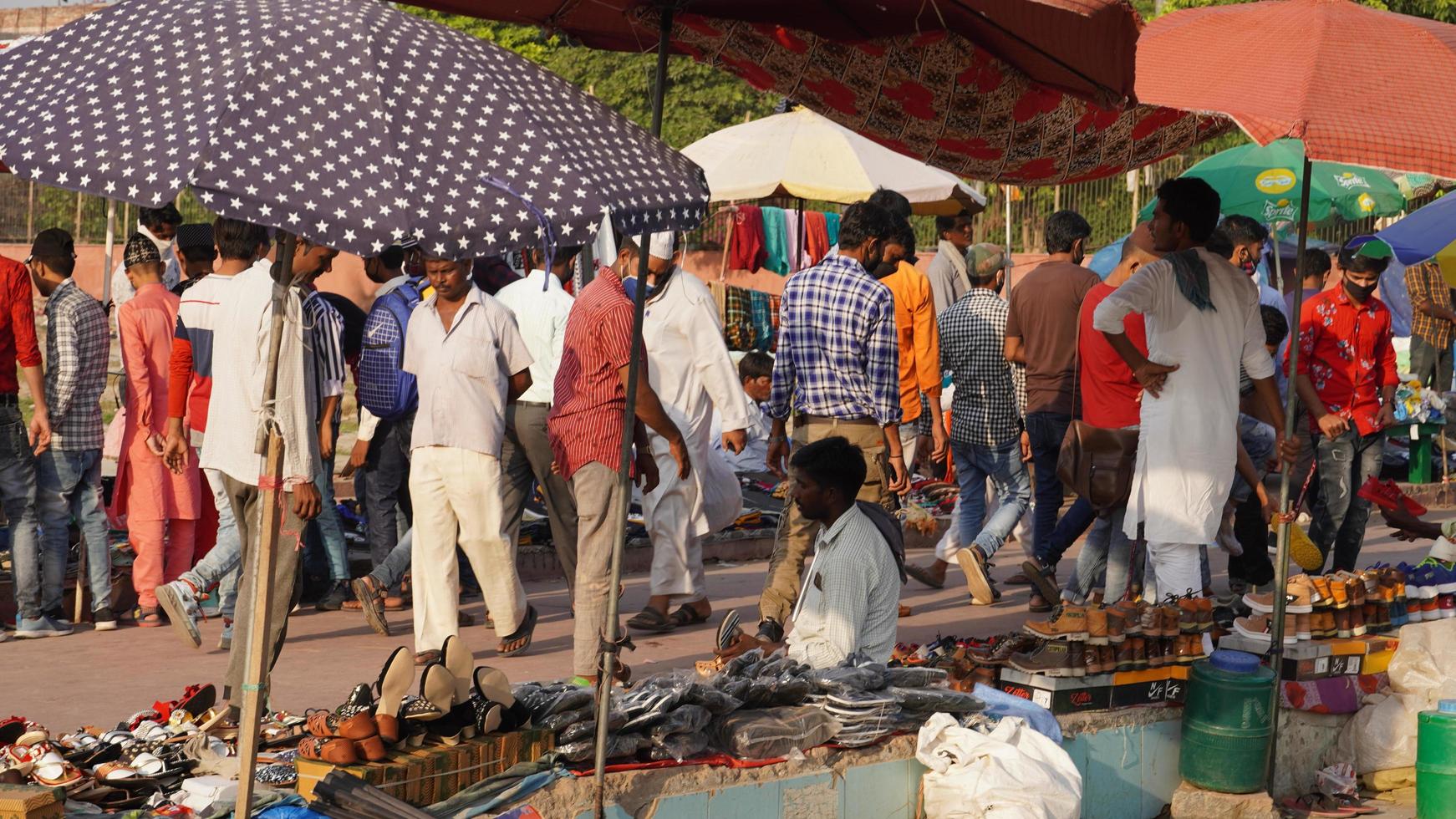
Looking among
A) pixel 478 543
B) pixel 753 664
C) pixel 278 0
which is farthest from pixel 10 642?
pixel 278 0

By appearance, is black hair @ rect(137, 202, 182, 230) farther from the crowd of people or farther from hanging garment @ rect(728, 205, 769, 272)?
hanging garment @ rect(728, 205, 769, 272)

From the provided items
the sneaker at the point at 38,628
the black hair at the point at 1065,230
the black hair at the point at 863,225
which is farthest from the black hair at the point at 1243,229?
the sneaker at the point at 38,628

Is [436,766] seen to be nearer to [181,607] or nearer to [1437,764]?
[181,607]

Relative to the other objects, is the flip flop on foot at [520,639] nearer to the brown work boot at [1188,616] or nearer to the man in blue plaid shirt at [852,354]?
the man in blue plaid shirt at [852,354]

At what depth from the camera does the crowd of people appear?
22.3ft

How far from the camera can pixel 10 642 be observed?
8656 millimetres

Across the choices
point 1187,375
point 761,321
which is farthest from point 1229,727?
point 761,321

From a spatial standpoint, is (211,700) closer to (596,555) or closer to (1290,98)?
(596,555)

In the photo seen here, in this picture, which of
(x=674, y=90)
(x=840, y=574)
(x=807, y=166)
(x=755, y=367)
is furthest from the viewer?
(x=674, y=90)

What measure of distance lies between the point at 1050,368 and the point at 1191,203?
8.47 feet

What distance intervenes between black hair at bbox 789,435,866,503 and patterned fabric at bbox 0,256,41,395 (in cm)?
429

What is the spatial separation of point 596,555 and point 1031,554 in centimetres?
369

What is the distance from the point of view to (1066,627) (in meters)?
6.28

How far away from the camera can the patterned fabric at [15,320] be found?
8227mm
